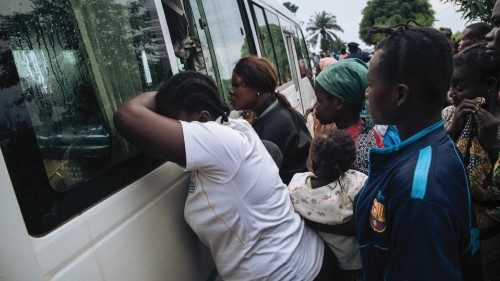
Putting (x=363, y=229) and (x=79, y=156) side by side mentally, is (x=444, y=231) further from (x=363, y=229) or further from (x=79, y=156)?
(x=79, y=156)

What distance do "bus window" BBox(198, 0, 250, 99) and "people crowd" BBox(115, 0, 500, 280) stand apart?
24.7 inches

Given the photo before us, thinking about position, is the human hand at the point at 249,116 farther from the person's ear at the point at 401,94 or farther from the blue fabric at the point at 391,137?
the person's ear at the point at 401,94

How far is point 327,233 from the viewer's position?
190 centimetres

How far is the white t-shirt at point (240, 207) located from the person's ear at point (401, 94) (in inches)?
23.4

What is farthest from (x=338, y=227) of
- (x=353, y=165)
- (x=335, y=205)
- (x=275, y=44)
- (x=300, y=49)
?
(x=300, y=49)

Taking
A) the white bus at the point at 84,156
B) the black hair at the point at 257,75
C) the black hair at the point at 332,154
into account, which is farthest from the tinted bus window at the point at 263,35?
the black hair at the point at 332,154

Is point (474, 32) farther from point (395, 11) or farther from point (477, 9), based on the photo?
point (395, 11)

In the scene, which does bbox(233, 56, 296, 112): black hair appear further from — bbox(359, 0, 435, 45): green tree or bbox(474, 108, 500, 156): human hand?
bbox(359, 0, 435, 45): green tree

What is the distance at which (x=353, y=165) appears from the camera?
2.10 metres

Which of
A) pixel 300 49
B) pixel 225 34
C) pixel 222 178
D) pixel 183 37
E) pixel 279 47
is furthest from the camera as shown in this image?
pixel 300 49

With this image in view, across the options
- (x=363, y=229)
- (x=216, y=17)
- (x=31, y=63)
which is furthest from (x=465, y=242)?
(x=216, y=17)

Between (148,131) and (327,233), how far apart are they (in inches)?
41.0

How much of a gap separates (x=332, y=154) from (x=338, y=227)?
35 cm

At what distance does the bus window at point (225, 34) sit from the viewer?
310 centimetres
